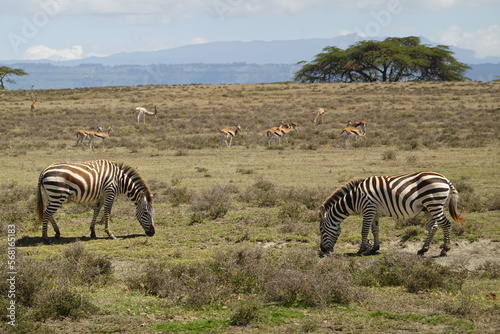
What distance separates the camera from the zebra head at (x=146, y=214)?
14.1m

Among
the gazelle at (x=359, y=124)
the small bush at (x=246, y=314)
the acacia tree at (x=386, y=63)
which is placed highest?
the acacia tree at (x=386, y=63)

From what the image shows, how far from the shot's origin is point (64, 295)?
838 cm

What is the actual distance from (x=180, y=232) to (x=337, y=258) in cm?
457

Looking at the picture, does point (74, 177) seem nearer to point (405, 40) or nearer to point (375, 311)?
point (375, 311)

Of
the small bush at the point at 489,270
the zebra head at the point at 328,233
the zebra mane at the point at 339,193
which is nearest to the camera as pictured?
the small bush at the point at 489,270

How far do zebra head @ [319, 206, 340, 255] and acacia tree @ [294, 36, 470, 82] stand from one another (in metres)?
75.2

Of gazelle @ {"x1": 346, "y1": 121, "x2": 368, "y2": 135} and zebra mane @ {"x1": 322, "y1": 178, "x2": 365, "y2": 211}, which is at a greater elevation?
gazelle @ {"x1": 346, "y1": 121, "x2": 368, "y2": 135}

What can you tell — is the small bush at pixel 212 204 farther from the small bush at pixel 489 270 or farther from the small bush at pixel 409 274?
the small bush at pixel 489 270

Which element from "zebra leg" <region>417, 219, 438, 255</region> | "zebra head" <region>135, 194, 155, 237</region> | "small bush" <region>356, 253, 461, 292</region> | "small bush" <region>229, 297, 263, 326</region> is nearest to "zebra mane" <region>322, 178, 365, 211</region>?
"zebra leg" <region>417, 219, 438, 255</region>

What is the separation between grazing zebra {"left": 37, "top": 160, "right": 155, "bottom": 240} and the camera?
13.4m

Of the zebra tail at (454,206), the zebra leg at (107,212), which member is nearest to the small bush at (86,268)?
the zebra leg at (107,212)

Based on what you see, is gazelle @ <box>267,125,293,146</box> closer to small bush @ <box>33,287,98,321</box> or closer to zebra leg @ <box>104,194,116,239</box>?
zebra leg @ <box>104,194,116,239</box>

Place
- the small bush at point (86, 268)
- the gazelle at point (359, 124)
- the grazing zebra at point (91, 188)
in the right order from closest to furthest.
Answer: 1. the small bush at point (86, 268)
2. the grazing zebra at point (91, 188)
3. the gazelle at point (359, 124)

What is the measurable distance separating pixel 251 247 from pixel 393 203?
3075 mm
